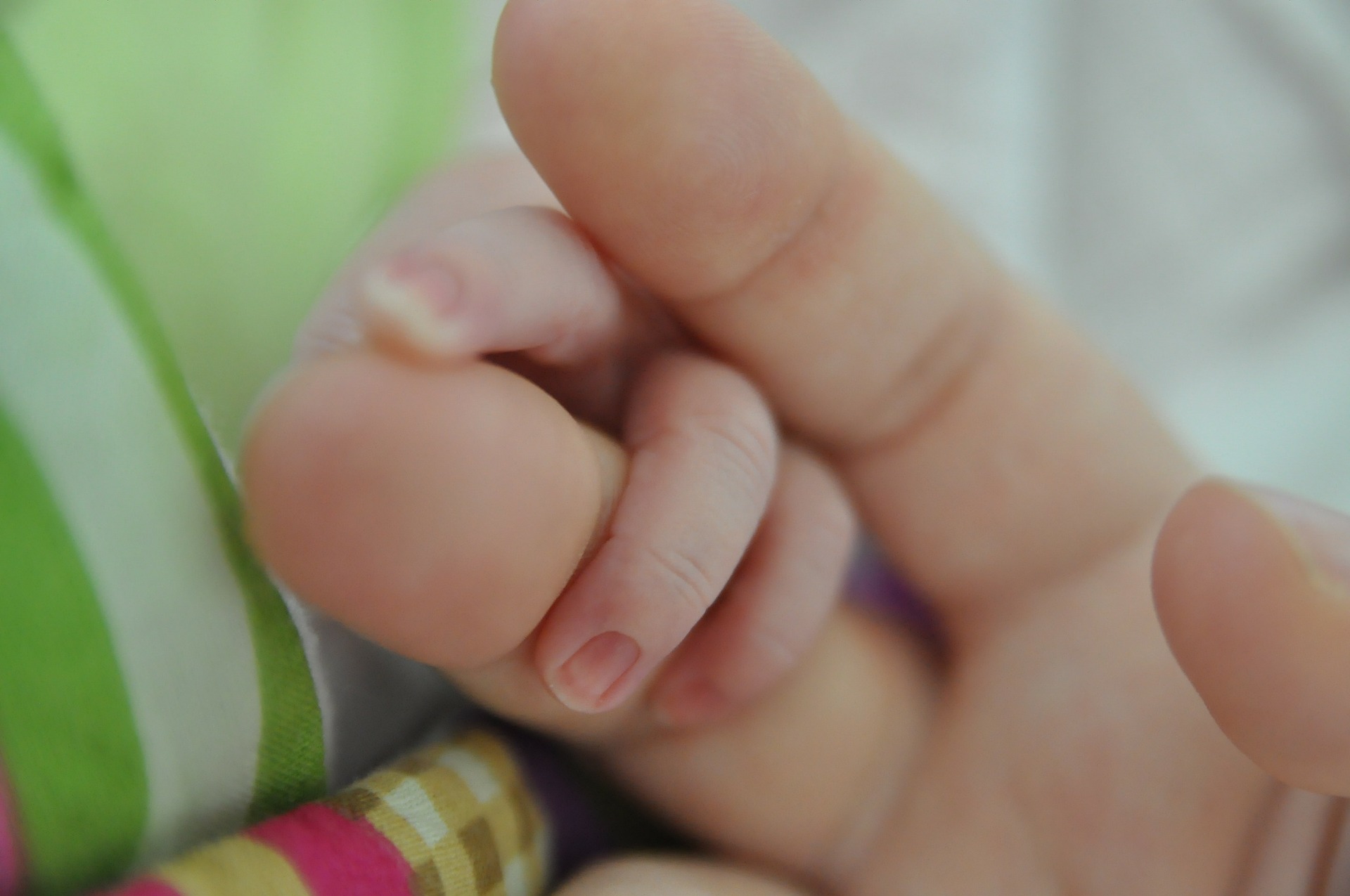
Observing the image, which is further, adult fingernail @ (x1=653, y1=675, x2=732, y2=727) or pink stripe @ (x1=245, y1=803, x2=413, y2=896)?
adult fingernail @ (x1=653, y1=675, x2=732, y2=727)

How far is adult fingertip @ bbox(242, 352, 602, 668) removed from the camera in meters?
0.26

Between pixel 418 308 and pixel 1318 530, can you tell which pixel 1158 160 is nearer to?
pixel 1318 530

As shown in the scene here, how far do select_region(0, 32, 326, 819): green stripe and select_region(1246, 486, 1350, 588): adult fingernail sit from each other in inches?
12.6

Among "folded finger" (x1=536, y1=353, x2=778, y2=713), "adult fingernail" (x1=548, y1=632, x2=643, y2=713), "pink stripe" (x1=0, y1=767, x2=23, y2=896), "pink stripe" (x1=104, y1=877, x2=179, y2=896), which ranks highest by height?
"folded finger" (x1=536, y1=353, x2=778, y2=713)

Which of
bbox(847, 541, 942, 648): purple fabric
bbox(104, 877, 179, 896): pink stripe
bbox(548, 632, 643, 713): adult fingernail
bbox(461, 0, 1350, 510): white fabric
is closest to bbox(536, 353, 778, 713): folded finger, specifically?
bbox(548, 632, 643, 713): adult fingernail

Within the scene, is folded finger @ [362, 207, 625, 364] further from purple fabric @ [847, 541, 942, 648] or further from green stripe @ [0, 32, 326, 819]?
purple fabric @ [847, 541, 942, 648]

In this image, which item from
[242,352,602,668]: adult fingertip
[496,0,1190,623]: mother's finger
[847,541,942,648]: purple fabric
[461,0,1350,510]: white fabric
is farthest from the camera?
[461,0,1350,510]: white fabric

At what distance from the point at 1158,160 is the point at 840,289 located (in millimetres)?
474

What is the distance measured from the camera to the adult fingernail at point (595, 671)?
330 mm

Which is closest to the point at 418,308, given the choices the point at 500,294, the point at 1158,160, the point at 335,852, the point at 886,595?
the point at 500,294

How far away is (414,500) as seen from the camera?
27 centimetres

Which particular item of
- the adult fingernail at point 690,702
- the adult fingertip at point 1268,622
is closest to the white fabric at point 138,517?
the adult fingernail at point 690,702

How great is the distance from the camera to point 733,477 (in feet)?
1.22

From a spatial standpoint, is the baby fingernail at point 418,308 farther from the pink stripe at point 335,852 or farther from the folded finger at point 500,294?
the pink stripe at point 335,852
